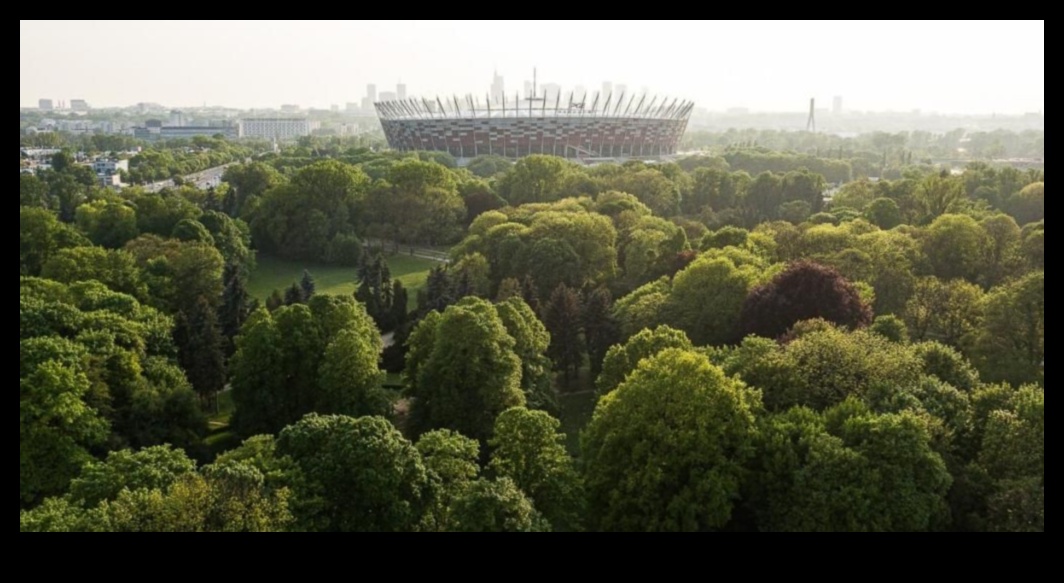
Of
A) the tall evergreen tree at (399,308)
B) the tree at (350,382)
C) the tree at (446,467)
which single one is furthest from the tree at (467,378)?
the tall evergreen tree at (399,308)

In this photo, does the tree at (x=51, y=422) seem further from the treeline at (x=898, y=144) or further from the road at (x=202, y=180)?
the treeline at (x=898, y=144)

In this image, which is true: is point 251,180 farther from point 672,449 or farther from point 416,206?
point 672,449

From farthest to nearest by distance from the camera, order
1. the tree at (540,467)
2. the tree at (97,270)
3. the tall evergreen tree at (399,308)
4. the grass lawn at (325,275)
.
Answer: the grass lawn at (325,275) < the tall evergreen tree at (399,308) < the tree at (97,270) < the tree at (540,467)

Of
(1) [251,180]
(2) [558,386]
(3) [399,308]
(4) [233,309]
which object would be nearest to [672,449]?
(2) [558,386]

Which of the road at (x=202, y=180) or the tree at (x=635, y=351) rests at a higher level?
the road at (x=202, y=180)
